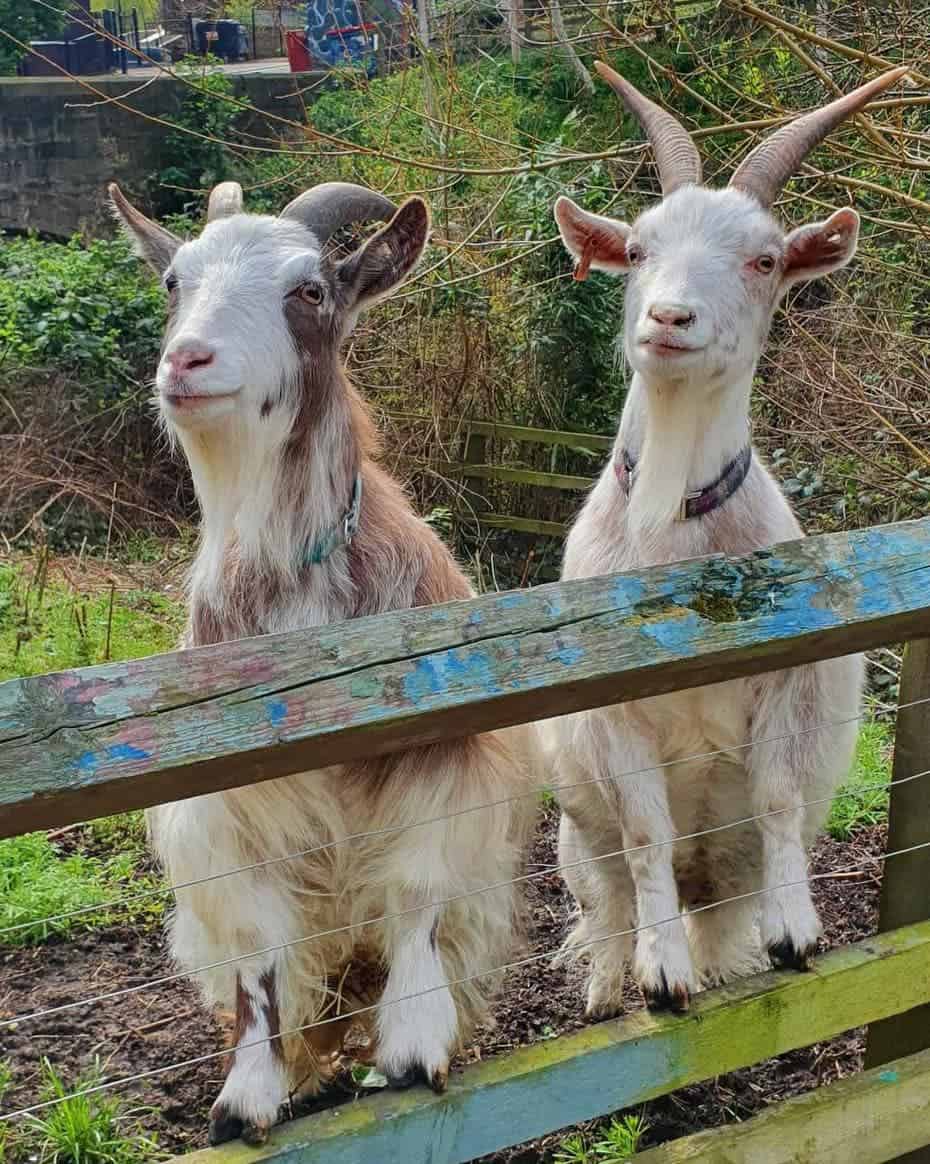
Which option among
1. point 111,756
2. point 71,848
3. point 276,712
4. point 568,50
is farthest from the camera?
point 568,50

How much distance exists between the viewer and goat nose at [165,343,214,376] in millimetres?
2217

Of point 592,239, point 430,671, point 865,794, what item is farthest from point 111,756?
point 865,794

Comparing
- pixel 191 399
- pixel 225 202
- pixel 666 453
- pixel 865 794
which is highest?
pixel 225 202

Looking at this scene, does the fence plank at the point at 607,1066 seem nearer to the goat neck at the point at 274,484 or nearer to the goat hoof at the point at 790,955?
the goat hoof at the point at 790,955

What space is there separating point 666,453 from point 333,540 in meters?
0.73

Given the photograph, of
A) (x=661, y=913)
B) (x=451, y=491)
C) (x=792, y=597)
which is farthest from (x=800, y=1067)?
(x=451, y=491)

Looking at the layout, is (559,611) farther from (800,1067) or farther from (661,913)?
(800,1067)

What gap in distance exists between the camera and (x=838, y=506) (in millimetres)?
6312

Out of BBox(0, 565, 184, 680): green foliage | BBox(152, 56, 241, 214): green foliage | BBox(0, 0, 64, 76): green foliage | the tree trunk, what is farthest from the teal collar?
BBox(0, 0, 64, 76): green foliage

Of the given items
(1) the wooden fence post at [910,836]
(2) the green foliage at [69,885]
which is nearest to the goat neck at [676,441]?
(1) the wooden fence post at [910,836]

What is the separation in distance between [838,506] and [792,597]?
4.69 metres

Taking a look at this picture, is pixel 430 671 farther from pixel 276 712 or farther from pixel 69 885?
pixel 69 885

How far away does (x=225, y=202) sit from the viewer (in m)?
2.80

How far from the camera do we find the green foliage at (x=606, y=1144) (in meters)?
2.81
